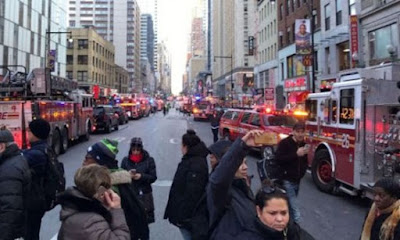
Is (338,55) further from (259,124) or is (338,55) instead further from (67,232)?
(67,232)

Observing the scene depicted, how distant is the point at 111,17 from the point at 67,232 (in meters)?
168

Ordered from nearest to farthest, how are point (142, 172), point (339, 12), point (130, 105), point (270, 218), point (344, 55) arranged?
point (270, 218), point (142, 172), point (339, 12), point (344, 55), point (130, 105)

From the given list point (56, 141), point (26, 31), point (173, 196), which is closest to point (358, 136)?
point (173, 196)

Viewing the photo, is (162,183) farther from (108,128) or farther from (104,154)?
(108,128)

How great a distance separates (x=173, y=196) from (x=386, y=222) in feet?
6.70

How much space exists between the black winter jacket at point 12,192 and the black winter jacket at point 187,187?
145 cm

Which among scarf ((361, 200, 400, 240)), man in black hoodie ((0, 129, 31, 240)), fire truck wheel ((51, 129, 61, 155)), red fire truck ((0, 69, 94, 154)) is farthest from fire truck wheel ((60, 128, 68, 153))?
scarf ((361, 200, 400, 240))

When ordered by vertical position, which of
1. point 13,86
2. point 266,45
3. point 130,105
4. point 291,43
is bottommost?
point 13,86

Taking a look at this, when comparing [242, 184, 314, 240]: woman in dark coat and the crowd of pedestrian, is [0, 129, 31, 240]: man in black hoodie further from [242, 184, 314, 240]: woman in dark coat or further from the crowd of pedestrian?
[242, 184, 314, 240]: woman in dark coat

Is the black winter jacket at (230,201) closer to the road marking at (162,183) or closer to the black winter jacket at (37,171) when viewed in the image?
the black winter jacket at (37,171)

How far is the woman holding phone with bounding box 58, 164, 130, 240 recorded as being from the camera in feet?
8.57

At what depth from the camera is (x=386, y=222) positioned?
358cm

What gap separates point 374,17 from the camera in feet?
83.4

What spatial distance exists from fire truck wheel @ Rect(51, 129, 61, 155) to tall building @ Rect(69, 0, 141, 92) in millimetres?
135824
